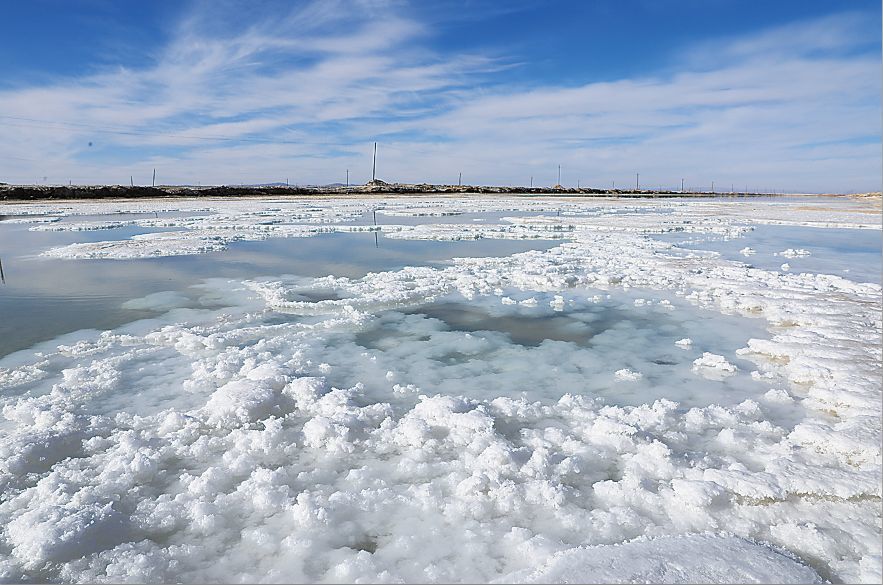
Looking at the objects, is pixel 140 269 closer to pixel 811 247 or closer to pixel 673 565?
pixel 673 565

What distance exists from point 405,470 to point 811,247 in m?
15.0

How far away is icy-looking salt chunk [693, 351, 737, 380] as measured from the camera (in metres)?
4.84

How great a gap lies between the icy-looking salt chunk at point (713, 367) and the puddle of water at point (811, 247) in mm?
6145

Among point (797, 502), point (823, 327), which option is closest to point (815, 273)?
point (823, 327)

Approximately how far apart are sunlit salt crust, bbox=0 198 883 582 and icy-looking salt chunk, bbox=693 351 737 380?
0.02 meters

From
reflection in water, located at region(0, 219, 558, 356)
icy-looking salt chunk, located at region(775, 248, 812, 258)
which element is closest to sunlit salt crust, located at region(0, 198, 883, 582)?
reflection in water, located at region(0, 219, 558, 356)

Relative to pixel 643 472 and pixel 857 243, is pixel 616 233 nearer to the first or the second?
pixel 857 243

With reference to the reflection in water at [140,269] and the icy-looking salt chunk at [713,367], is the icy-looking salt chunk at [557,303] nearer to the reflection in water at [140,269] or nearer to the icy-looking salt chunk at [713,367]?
the icy-looking salt chunk at [713,367]

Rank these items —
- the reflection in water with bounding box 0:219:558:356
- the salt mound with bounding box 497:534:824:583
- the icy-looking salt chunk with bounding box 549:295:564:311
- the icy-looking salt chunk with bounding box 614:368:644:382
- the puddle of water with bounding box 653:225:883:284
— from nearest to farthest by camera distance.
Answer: the salt mound with bounding box 497:534:824:583 < the icy-looking salt chunk with bounding box 614:368:644:382 < the reflection in water with bounding box 0:219:558:356 < the icy-looking salt chunk with bounding box 549:295:564:311 < the puddle of water with bounding box 653:225:883:284

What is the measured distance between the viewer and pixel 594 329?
6281mm

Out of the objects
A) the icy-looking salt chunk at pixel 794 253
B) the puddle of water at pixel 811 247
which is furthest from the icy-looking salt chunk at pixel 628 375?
the icy-looking salt chunk at pixel 794 253

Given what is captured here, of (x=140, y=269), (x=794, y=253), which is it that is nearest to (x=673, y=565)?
(x=140, y=269)

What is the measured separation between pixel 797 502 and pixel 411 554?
2159 millimetres

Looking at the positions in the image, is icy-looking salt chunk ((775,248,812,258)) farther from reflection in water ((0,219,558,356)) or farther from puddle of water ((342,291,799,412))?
puddle of water ((342,291,799,412))
